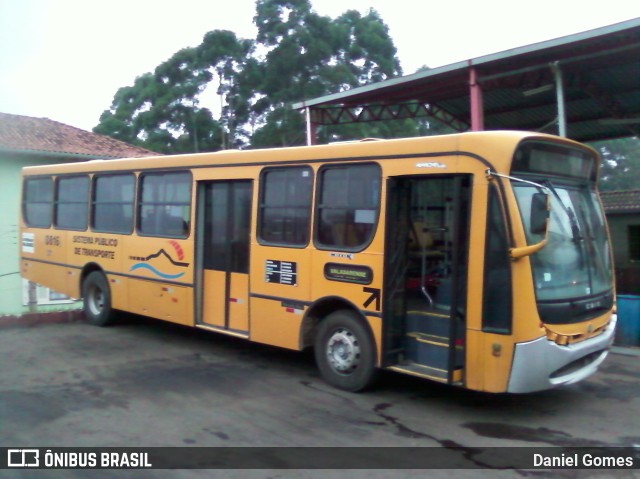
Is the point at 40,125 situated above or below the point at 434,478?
above

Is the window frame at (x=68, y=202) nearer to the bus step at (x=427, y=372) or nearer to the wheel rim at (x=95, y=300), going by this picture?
the wheel rim at (x=95, y=300)

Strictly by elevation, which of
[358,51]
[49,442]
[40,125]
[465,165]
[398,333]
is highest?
[358,51]

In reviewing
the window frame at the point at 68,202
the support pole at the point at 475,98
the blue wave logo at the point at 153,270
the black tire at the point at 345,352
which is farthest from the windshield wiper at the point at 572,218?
the window frame at the point at 68,202

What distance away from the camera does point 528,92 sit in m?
13.6

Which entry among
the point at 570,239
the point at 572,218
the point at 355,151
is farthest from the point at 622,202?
the point at 355,151

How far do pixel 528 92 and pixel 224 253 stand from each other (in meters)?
7.96

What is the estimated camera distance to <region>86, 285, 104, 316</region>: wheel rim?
11.4m

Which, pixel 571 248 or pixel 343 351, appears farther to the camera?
pixel 343 351

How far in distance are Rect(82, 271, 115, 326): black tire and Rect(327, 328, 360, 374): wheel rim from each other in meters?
5.13

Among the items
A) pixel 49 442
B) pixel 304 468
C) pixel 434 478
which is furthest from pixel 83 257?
pixel 434 478

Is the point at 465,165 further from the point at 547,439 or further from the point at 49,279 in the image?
the point at 49,279

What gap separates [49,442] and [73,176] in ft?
23.0

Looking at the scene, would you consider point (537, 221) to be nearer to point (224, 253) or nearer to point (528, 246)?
point (528, 246)

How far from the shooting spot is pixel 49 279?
12406 millimetres
